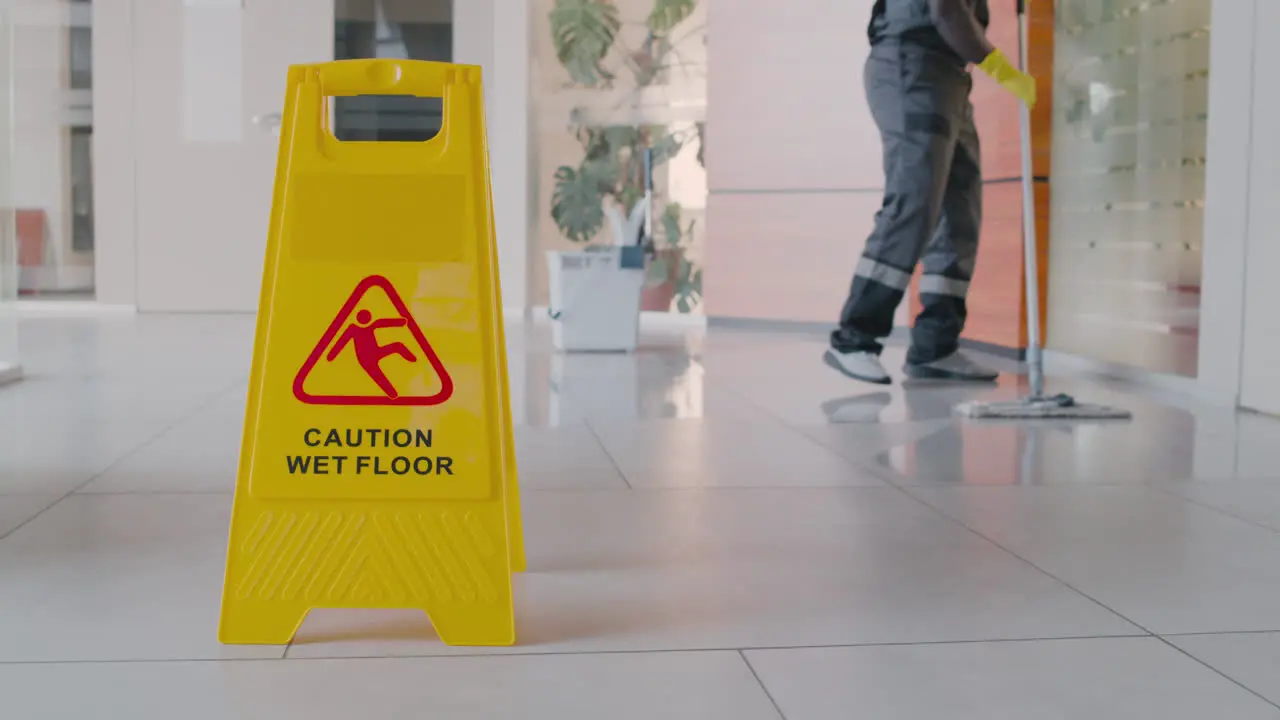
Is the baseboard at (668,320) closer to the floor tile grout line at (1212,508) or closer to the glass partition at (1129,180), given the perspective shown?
the glass partition at (1129,180)

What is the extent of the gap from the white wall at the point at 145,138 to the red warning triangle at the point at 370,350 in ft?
16.7

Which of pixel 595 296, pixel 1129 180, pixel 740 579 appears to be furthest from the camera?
pixel 595 296

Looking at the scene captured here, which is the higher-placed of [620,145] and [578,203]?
[620,145]

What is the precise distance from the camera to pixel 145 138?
6.39 m

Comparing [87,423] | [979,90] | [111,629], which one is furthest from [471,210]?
[979,90]

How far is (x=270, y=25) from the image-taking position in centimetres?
639

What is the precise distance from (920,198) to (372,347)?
88.7 inches

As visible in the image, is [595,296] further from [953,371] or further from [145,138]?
[145,138]

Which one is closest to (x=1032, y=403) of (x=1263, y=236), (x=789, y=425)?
(x=789, y=425)

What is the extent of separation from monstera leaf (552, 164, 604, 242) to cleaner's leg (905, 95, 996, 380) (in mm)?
2869

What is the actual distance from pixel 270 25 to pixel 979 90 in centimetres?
355

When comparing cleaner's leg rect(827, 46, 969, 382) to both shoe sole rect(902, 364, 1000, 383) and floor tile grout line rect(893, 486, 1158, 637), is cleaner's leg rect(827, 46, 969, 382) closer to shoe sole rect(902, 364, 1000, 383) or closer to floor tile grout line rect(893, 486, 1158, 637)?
shoe sole rect(902, 364, 1000, 383)

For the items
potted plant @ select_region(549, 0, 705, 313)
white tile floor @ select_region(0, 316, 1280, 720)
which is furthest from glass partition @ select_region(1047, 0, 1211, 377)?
potted plant @ select_region(549, 0, 705, 313)

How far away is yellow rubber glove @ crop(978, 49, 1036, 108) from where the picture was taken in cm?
298
